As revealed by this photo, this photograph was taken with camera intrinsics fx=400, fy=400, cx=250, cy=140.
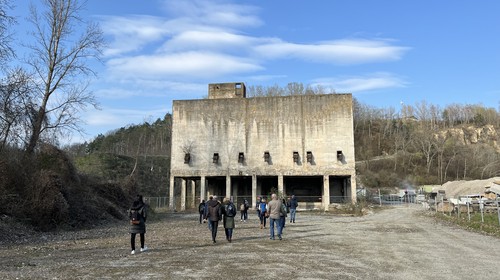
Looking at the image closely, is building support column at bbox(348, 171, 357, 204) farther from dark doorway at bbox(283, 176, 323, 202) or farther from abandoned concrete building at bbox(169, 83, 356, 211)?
dark doorway at bbox(283, 176, 323, 202)

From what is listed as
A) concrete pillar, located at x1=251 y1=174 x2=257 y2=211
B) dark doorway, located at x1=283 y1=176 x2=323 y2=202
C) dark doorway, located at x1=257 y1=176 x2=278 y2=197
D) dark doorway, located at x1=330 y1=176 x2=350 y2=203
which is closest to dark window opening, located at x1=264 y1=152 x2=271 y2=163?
concrete pillar, located at x1=251 y1=174 x2=257 y2=211

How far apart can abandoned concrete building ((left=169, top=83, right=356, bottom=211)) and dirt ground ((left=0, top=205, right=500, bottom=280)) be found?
2513 centimetres

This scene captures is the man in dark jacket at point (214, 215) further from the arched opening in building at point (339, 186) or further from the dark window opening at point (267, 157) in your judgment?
the arched opening in building at point (339, 186)

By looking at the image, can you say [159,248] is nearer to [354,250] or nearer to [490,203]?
[354,250]

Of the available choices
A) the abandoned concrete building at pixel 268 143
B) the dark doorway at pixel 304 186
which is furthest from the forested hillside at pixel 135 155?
the dark doorway at pixel 304 186

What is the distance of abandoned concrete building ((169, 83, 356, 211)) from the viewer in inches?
1620

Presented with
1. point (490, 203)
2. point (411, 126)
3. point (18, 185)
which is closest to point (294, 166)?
point (490, 203)

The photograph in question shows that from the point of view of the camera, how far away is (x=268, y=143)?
4253 cm

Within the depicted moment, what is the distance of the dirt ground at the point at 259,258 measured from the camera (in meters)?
8.58

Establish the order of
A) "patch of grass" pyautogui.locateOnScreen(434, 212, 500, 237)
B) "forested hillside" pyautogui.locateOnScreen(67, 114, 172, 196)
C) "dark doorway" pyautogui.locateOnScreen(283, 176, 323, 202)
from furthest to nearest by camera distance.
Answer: "forested hillside" pyautogui.locateOnScreen(67, 114, 172, 196) → "dark doorway" pyautogui.locateOnScreen(283, 176, 323, 202) → "patch of grass" pyautogui.locateOnScreen(434, 212, 500, 237)

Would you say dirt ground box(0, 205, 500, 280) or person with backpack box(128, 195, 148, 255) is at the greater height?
person with backpack box(128, 195, 148, 255)

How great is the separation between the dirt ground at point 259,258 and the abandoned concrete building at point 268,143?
25129mm

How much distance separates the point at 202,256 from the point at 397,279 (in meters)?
5.22

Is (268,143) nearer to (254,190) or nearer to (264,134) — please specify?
(264,134)
